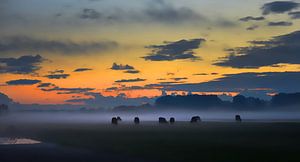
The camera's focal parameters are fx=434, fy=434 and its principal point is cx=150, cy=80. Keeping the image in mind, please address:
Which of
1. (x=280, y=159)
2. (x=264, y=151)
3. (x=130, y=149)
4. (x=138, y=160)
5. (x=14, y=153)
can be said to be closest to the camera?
(x=280, y=159)

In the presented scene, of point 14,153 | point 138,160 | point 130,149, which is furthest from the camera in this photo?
point 130,149

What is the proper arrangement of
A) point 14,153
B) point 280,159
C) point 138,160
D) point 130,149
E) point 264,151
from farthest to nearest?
point 130,149 < point 14,153 < point 264,151 < point 138,160 < point 280,159

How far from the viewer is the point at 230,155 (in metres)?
43.5

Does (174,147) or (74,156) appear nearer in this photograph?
(74,156)

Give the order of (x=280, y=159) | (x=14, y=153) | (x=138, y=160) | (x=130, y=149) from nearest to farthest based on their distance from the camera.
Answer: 1. (x=280, y=159)
2. (x=138, y=160)
3. (x=14, y=153)
4. (x=130, y=149)

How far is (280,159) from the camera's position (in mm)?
39438

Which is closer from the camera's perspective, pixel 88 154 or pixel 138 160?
pixel 138 160

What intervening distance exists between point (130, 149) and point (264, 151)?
627 inches

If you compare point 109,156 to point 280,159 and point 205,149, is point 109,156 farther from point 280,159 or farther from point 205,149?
point 280,159

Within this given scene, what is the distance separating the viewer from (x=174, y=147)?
Answer: 173ft

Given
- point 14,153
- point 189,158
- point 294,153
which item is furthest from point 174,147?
point 14,153

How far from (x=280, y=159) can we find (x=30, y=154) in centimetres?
2653

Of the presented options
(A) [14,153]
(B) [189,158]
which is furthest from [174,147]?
(A) [14,153]

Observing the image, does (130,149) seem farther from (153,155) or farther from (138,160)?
(138,160)
